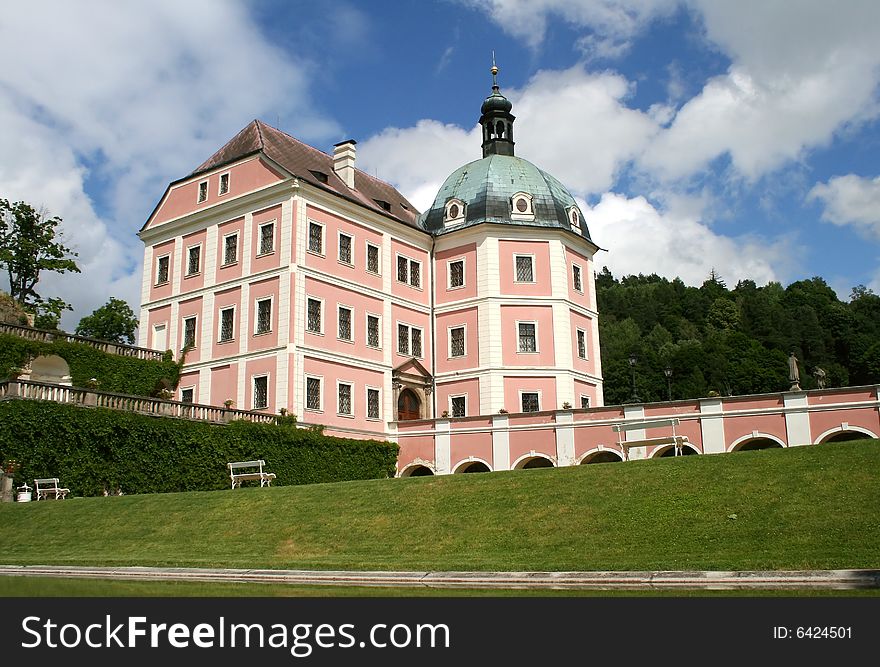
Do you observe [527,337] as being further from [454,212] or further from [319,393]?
[319,393]

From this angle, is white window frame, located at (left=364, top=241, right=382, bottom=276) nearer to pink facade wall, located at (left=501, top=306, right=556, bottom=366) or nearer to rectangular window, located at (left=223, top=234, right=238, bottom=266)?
rectangular window, located at (left=223, top=234, right=238, bottom=266)

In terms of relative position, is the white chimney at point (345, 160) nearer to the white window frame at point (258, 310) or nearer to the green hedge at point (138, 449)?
the white window frame at point (258, 310)

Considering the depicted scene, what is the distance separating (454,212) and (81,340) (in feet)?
64.1

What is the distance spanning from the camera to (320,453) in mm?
34156

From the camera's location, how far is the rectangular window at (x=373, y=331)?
3956 cm

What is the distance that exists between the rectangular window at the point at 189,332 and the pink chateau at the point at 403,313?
8 centimetres

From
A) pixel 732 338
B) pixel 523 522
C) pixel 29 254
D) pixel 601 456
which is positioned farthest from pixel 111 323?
pixel 732 338

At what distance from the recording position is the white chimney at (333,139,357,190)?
43688mm

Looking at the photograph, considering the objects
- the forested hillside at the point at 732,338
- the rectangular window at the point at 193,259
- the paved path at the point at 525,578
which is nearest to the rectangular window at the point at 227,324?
the rectangular window at the point at 193,259

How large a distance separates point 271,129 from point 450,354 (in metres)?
14.2

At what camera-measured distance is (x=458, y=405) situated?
41.4 m

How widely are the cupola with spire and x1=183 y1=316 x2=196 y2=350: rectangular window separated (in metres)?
19.2
